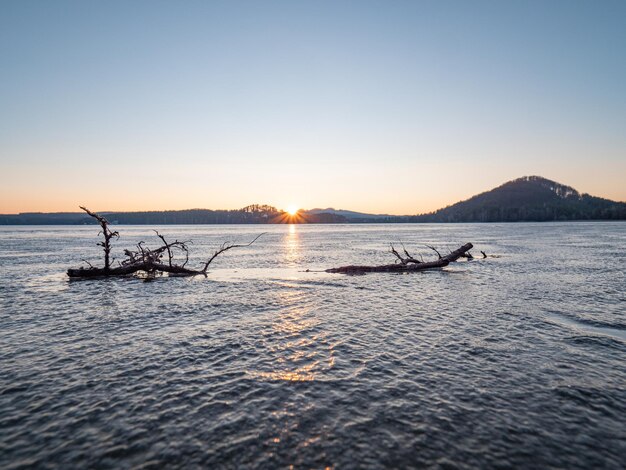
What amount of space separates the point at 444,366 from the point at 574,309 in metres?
12.8

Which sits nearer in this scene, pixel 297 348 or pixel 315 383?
pixel 315 383

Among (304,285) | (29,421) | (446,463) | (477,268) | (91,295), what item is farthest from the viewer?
(477,268)

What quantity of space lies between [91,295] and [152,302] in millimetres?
5677

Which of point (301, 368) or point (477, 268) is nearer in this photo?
point (301, 368)

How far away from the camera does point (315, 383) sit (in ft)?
34.4

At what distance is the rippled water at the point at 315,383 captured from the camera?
738 cm

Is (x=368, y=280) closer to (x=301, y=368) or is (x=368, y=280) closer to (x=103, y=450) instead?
(x=301, y=368)

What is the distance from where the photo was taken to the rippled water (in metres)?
7.38

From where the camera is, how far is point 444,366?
11609 mm

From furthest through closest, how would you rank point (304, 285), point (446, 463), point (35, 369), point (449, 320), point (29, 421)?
point (304, 285) → point (449, 320) → point (35, 369) → point (29, 421) → point (446, 463)


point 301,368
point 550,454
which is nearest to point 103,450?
point 301,368

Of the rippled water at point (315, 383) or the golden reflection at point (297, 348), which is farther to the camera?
the golden reflection at point (297, 348)

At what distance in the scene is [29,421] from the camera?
8.52 metres

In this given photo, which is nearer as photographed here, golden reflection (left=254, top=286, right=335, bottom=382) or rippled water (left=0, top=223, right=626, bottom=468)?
rippled water (left=0, top=223, right=626, bottom=468)
